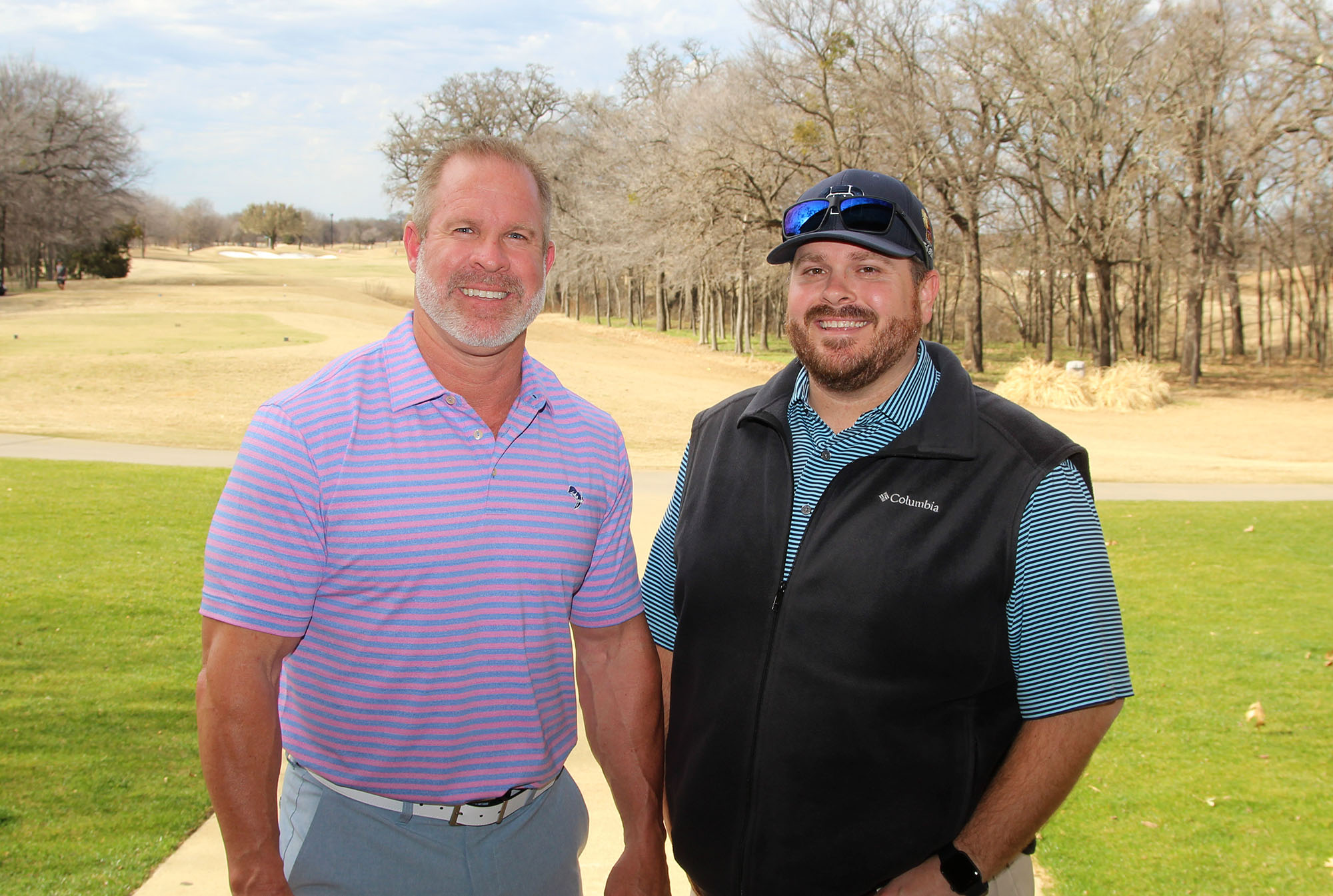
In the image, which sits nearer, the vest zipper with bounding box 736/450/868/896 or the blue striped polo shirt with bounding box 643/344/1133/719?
the blue striped polo shirt with bounding box 643/344/1133/719

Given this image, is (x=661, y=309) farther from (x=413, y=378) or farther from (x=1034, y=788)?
(x=1034, y=788)

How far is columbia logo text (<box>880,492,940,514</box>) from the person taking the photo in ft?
7.25

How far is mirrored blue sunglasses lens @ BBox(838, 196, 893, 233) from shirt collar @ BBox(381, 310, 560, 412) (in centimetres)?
92

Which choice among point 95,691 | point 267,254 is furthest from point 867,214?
point 267,254

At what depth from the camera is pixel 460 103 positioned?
6681 cm

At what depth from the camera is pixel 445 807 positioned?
7.50 ft

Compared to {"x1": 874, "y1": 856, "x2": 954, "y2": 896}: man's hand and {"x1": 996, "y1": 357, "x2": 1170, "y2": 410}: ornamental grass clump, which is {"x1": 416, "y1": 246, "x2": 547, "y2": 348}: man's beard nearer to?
{"x1": 874, "y1": 856, "x2": 954, "y2": 896}: man's hand

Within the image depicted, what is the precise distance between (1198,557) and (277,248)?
5951 inches

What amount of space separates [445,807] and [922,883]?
3.61 ft

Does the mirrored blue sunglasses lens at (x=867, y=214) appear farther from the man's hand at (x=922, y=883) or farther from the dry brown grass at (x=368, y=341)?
the dry brown grass at (x=368, y=341)

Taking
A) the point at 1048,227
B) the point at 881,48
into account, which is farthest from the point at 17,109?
the point at 1048,227

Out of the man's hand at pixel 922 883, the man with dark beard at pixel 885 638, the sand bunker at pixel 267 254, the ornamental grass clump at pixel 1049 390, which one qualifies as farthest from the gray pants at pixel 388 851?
the sand bunker at pixel 267 254

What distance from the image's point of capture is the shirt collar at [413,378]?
2314 mm

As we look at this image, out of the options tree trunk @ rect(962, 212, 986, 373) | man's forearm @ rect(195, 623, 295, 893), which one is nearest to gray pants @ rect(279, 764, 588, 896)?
man's forearm @ rect(195, 623, 295, 893)
